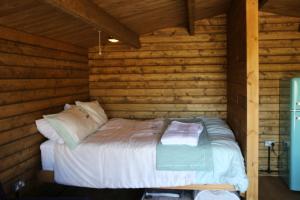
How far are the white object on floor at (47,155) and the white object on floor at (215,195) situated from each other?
1.71 metres

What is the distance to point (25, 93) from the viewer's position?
2959mm

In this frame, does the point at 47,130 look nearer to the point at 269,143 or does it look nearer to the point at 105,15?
the point at 105,15

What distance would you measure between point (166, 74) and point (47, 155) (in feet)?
8.11

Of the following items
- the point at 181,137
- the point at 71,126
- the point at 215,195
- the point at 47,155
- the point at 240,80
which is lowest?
the point at 215,195

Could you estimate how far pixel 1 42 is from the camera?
2.59 meters

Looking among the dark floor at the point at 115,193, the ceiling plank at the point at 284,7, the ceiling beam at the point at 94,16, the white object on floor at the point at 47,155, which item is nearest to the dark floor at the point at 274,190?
the dark floor at the point at 115,193

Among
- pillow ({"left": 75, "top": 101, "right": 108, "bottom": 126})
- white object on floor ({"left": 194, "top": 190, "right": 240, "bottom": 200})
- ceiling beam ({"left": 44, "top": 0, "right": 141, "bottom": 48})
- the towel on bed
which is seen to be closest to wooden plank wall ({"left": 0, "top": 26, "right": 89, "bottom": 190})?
pillow ({"left": 75, "top": 101, "right": 108, "bottom": 126})

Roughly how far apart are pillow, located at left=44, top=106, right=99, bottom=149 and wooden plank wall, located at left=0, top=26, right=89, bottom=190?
244mm

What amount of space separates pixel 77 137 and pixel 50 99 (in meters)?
0.69

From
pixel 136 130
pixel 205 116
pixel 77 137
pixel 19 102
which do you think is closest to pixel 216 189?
pixel 136 130

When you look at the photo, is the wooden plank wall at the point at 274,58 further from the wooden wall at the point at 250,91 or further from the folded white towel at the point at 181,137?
the folded white towel at the point at 181,137

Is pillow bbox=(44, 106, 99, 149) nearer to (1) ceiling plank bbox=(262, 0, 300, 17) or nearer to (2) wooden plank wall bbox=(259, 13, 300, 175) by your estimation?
(2) wooden plank wall bbox=(259, 13, 300, 175)

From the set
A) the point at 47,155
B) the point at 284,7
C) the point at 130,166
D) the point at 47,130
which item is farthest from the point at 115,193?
the point at 284,7

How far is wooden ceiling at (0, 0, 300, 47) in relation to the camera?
239 centimetres
